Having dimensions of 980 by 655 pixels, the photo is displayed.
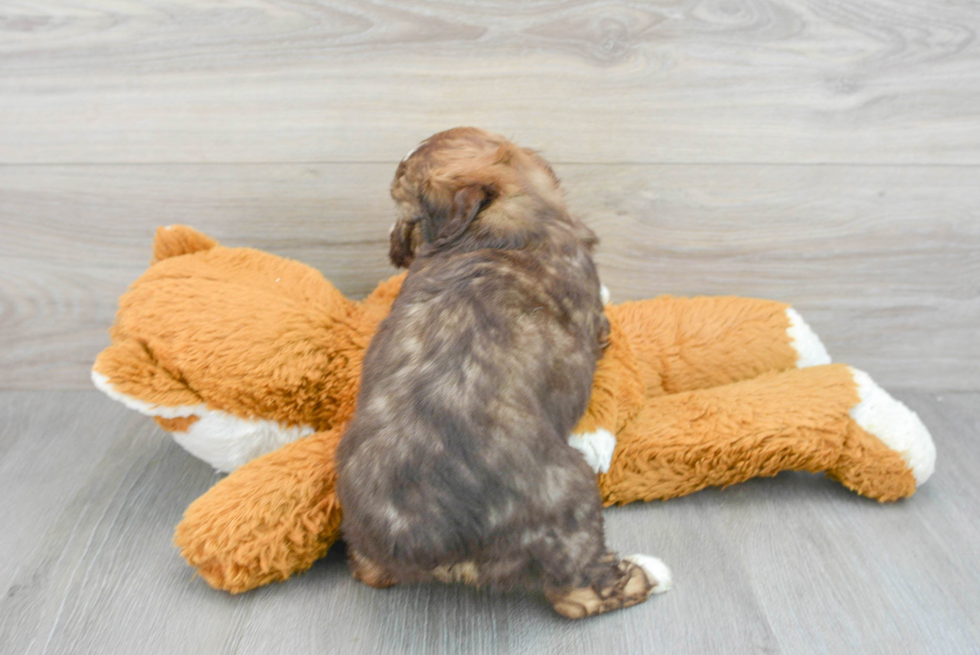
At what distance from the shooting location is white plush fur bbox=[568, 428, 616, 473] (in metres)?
1.43

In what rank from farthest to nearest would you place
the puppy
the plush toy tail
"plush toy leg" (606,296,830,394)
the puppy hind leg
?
1. "plush toy leg" (606,296,830,394)
2. the plush toy tail
3. the puppy hind leg
4. the puppy

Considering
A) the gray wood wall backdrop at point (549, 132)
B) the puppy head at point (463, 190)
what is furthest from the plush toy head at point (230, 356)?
the gray wood wall backdrop at point (549, 132)

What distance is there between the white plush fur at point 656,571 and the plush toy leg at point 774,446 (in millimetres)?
204

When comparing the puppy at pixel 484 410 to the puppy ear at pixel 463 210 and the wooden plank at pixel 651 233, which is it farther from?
the wooden plank at pixel 651 233

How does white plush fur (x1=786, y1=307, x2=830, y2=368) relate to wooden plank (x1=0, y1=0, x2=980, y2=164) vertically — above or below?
below

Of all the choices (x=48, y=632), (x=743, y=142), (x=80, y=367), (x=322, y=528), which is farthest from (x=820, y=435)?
(x=80, y=367)

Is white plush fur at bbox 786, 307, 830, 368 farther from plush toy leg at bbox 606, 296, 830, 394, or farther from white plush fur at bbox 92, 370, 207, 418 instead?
white plush fur at bbox 92, 370, 207, 418

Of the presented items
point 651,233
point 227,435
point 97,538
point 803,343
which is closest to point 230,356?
point 227,435

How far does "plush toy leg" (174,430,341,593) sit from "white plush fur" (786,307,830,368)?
117cm

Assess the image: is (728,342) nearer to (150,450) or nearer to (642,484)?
(642,484)

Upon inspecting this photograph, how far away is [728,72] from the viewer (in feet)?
5.73

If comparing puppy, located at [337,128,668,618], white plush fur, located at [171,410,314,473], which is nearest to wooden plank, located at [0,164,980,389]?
puppy, located at [337,128,668,618]

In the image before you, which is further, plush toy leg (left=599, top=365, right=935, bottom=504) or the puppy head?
plush toy leg (left=599, top=365, right=935, bottom=504)

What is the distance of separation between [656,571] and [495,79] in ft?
3.89
